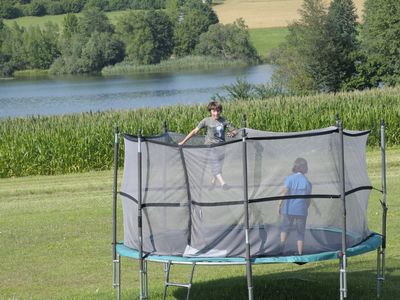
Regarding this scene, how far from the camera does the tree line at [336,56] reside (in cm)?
7081

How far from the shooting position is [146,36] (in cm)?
15838

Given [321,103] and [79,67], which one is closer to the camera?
[321,103]

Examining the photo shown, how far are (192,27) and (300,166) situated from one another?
160 metres

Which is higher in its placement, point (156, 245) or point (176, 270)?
point (156, 245)

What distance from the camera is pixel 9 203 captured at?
917 inches

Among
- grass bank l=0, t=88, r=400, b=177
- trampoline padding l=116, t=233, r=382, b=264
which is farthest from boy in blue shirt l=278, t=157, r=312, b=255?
grass bank l=0, t=88, r=400, b=177

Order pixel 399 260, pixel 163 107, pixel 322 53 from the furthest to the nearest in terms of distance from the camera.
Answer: pixel 322 53, pixel 163 107, pixel 399 260

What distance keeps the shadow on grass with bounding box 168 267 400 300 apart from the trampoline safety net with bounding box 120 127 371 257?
91 centimetres

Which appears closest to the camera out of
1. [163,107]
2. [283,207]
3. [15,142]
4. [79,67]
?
[283,207]

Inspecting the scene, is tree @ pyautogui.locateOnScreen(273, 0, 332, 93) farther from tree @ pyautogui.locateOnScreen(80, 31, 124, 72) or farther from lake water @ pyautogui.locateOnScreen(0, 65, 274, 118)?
tree @ pyautogui.locateOnScreen(80, 31, 124, 72)

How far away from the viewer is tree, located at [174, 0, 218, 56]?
16500 cm

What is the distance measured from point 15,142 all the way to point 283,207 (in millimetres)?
22562

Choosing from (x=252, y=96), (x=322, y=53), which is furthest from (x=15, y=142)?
(x=322, y=53)

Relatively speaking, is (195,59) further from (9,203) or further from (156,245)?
(156,245)
